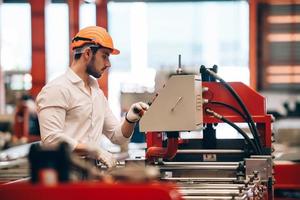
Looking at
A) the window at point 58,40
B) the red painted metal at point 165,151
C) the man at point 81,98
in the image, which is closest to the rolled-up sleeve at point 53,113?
the man at point 81,98

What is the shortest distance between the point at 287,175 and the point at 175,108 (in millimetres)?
3035

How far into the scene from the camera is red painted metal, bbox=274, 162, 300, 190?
20.2ft

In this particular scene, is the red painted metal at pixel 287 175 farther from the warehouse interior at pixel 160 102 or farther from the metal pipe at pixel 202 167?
the metal pipe at pixel 202 167

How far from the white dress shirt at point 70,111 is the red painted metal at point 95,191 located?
60.1 inches

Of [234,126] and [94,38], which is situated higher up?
[94,38]

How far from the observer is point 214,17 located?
1472 centimetres

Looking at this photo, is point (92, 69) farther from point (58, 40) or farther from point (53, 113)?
point (58, 40)

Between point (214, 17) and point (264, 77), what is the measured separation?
1.68 m

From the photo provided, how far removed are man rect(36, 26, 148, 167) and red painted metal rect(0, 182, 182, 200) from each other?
5.37 feet

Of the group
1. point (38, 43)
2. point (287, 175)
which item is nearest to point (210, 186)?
point (287, 175)

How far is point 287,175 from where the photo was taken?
20.4ft

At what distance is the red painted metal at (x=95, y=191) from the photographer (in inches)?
80.0

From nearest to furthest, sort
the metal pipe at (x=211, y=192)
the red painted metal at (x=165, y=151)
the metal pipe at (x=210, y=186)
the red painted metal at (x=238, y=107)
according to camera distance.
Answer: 1. the metal pipe at (x=211, y=192)
2. the metal pipe at (x=210, y=186)
3. the red painted metal at (x=165, y=151)
4. the red painted metal at (x=238, y=107)

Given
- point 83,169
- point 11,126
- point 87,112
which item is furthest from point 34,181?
point 11,126
